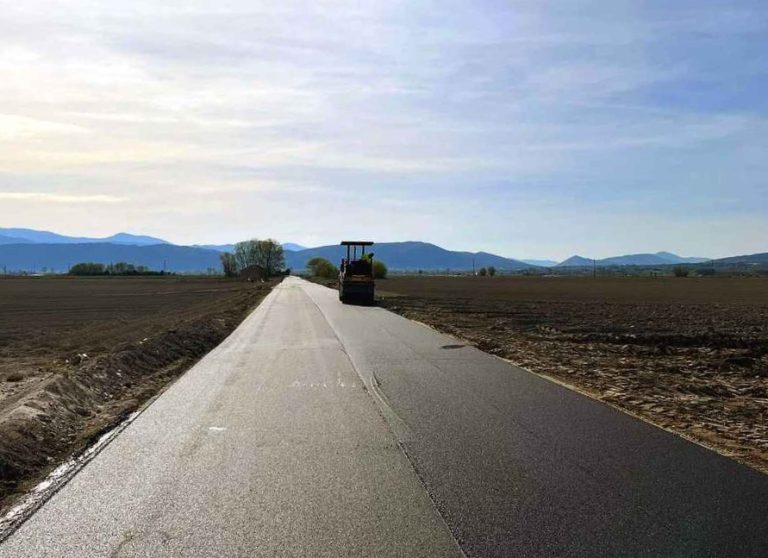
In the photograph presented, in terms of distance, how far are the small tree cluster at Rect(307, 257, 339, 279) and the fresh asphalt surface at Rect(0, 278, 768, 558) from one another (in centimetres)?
13501

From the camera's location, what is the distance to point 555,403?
422 inches

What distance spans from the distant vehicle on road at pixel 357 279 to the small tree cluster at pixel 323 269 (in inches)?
4027

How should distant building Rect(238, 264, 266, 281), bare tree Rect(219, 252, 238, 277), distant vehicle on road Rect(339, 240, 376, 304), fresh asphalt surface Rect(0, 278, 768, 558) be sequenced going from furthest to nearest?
1. bare tree Rect(219, 252, 238, 277)
2. distant building Rect(238, 264, 266, 281)
3. distant vehicle on road Rect(339, 240, 376, 304)
4. fresh asphalt surface Rect(0, 278, 768, 558)

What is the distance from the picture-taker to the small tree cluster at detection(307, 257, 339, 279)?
153 metres

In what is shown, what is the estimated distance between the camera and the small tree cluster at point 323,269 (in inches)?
6029

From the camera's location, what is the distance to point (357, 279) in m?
41.2

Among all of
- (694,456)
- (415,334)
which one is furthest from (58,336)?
(694,456)

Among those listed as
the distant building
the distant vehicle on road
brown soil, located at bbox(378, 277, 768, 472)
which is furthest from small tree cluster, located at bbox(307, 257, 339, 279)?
brown soil, located at bbox(378, 277, 768, 472)

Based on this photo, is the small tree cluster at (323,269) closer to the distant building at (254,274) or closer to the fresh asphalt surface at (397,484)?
the distant building at (254,274)

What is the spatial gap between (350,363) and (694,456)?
8742mm

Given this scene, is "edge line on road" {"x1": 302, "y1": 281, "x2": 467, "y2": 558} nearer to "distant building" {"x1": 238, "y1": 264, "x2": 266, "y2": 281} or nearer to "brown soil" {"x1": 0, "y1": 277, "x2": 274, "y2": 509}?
"brown soil" {"x1": 0, "y1": 277, "x2": 274, "y2": 509}

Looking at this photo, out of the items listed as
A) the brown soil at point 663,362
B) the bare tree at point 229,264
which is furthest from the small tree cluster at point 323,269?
the brown soil at point 663,362

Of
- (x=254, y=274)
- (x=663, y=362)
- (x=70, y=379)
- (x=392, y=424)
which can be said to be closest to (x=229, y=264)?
(x=254, y=274)

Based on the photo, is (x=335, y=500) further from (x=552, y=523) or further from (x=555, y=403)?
(x=555, y=403)
